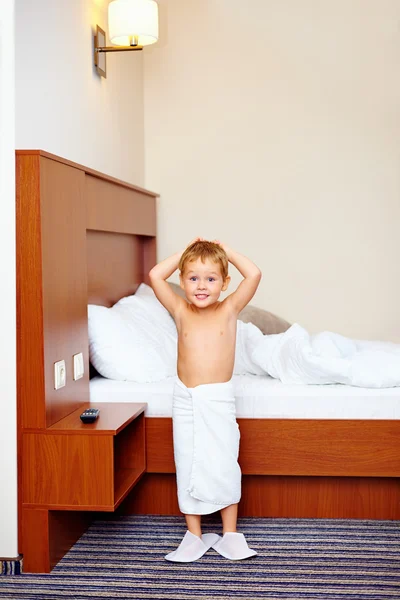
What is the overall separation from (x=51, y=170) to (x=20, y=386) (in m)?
0.68

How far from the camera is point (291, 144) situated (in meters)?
4.30

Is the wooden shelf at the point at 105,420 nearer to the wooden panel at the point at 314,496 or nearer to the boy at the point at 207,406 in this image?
the boy at the point at 207,406

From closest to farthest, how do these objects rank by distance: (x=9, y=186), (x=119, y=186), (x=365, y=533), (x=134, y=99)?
(x=9, y=186) → (x=365, y=533) → (x=119, y=186) → (x=134, y=99)

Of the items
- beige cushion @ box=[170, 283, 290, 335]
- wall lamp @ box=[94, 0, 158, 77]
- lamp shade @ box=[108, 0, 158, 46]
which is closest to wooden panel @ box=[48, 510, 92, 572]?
beige cushion @ box=[170, 283, 290, 335]

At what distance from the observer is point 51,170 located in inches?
92.4

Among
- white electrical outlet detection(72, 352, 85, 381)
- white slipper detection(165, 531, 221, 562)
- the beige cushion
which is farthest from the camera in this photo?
the beige cushion

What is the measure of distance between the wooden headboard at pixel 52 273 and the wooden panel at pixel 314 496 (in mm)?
620

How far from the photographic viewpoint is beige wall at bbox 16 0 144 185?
99.0 inches

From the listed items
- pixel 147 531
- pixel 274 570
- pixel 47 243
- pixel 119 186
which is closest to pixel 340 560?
pixel 274 570

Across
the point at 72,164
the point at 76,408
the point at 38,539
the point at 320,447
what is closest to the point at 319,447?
the point at 320,447

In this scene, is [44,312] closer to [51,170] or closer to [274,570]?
[51,170]

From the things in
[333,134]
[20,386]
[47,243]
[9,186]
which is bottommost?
[20,386]

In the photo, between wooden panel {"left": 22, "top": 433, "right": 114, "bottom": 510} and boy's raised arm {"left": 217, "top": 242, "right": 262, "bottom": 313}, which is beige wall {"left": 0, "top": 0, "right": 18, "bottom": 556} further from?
boy's raised arm {"left": 217, "top": 242, "right": 262, "bottom": 313}

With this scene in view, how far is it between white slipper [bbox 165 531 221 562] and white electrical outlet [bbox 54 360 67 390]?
64 centimetres
